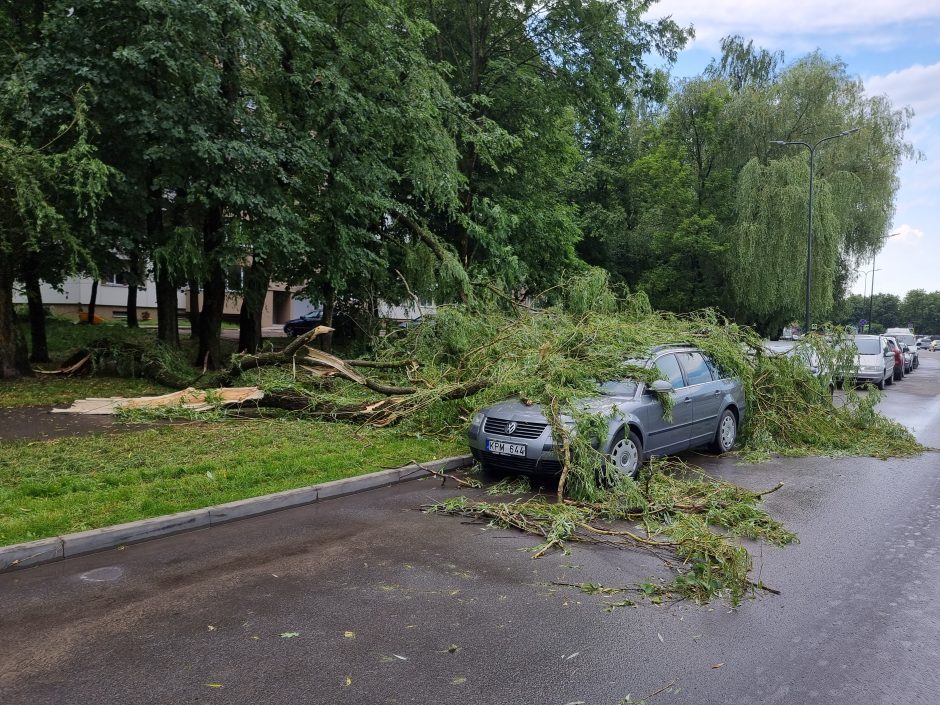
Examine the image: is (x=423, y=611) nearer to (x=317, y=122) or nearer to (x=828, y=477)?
(x=828, y=477)

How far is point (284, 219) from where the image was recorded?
44.4ft

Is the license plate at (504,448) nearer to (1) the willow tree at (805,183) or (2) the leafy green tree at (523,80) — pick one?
(2) the leafy green tree at (523,80)

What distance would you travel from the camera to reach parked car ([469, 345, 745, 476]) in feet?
22.8

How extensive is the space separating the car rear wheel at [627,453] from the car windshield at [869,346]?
1625cm

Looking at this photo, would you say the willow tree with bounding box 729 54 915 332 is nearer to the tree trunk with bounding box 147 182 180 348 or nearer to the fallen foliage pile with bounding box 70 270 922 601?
the fallen foliage pile with bounding box 70 270 922 601

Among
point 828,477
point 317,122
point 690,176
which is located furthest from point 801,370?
point 690,176

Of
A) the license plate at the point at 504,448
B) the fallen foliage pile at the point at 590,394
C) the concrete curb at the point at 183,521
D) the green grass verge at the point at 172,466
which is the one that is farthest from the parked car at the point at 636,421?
the green grass verge at the point at 172,466

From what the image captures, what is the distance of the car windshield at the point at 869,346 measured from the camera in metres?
20.1

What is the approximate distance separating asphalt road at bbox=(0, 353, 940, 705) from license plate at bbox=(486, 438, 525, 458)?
1368mm

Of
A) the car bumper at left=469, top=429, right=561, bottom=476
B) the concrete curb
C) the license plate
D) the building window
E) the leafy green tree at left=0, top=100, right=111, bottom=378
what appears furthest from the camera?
the building window

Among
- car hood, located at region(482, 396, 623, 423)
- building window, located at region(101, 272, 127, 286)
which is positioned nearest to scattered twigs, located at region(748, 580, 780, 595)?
car hood, located at region(482, 396, 623, 423)

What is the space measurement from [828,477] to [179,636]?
7370 millimetres

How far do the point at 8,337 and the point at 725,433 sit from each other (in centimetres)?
1391

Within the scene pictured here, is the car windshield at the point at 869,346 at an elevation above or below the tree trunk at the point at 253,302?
below
